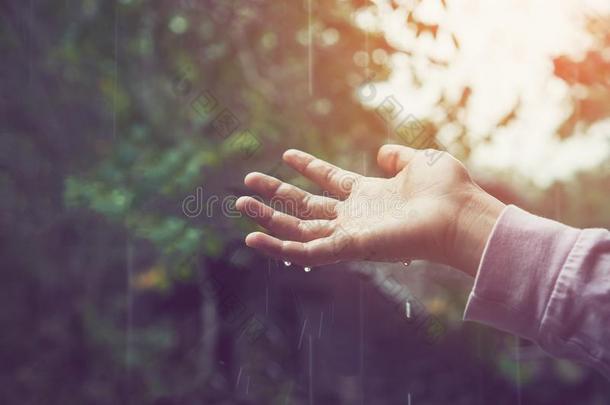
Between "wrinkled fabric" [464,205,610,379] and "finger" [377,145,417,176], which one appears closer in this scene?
"wrinkled fabric" [464,205,610,379]

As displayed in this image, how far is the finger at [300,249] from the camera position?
36.2 inches

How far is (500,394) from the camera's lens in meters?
1.86

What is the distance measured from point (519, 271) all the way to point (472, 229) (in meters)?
0.13

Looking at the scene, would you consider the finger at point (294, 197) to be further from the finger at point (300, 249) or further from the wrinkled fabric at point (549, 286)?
the wrinkled fabric at point (549, 286)

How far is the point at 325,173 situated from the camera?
1.04m

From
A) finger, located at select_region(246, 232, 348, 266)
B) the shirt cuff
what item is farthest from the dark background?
the shirt cuff

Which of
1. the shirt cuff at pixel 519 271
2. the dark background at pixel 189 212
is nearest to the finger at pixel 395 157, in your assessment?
the shirt cuff at pixel 519 271

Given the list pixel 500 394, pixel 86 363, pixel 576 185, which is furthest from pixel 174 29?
pixel 500 394

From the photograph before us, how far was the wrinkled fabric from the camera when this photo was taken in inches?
27.5

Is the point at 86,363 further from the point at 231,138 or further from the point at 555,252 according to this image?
the point at 555,252

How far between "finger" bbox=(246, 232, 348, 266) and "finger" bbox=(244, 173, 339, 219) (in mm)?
100

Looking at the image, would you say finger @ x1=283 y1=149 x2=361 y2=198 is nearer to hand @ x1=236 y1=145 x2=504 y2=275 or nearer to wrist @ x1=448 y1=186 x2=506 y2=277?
hand @ x1=236 y1=145 x2=504 y2=275

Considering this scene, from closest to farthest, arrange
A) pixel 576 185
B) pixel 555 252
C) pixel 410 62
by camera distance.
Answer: pixel 555 252, pixel 410 62, pixel 576 185

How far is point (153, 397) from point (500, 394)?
93 cm
